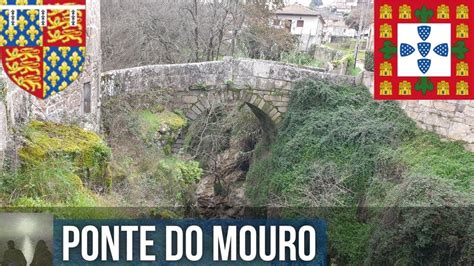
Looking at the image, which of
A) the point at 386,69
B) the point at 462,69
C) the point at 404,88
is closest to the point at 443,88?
the point at 462,69

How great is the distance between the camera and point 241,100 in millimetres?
13305

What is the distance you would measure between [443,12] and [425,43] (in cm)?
69

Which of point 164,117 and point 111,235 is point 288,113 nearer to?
point 164,117

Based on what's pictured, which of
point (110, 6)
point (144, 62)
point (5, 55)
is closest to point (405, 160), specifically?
point (5, 55)

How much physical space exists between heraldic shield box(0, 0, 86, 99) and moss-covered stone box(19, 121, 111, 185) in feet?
2.48

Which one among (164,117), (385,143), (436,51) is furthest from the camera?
(164,117)

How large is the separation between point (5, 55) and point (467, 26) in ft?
20.8

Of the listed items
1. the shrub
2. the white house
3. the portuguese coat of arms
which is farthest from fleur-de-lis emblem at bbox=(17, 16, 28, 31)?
the white house

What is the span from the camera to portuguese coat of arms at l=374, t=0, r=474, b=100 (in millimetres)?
7598

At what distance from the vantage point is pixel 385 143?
10.1m

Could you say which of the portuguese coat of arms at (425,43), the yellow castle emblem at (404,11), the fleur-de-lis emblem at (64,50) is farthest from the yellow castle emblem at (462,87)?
the fleur-de-lis emblem at (64,50)

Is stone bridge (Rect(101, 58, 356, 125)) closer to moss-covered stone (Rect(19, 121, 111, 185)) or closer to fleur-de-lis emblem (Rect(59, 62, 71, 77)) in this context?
moss-covered stone (Rect(19, 121, 111, 185))

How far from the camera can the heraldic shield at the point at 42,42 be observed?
5.64 m

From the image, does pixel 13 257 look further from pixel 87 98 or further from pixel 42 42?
pixel 87 98
